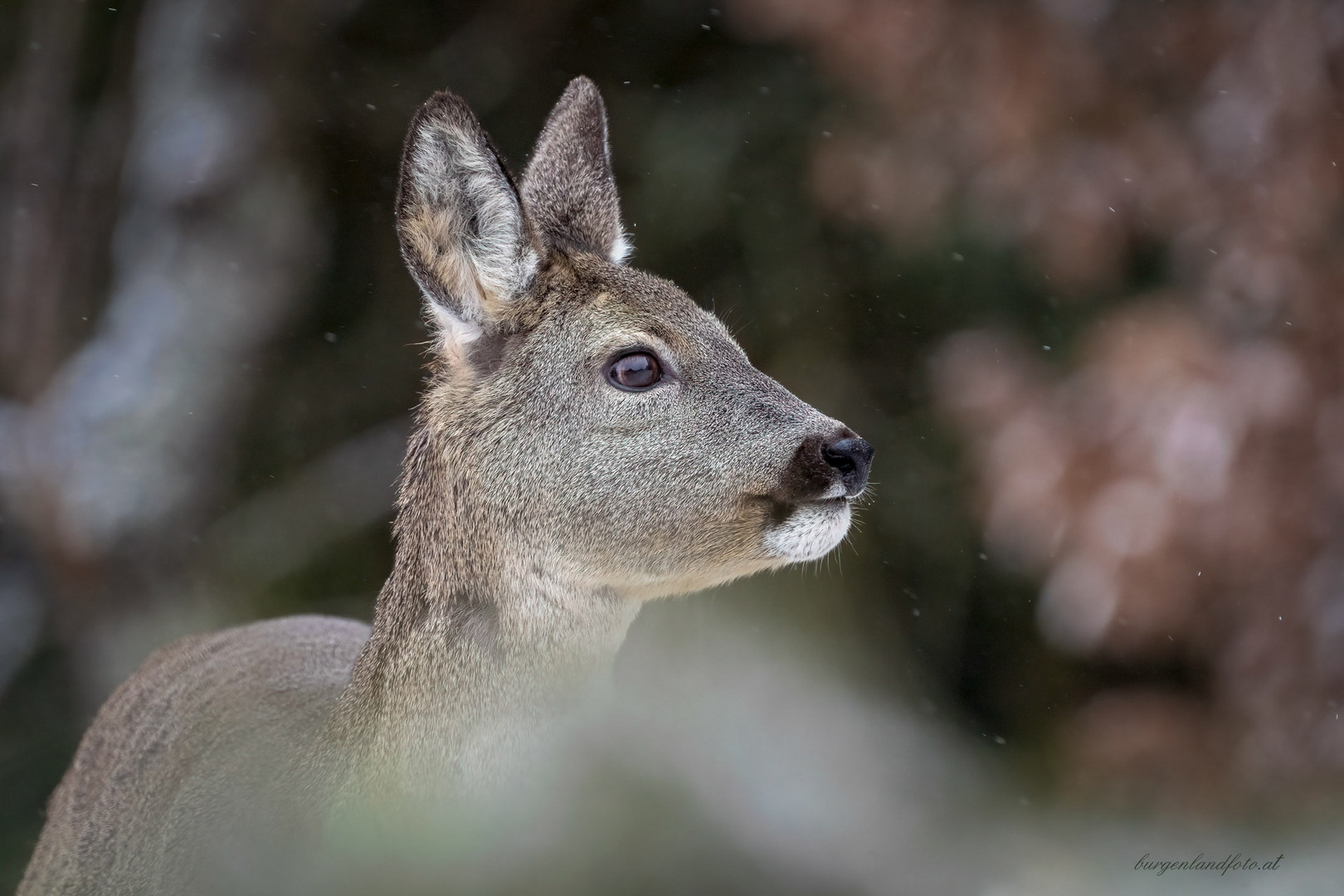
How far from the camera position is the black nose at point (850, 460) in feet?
9.15

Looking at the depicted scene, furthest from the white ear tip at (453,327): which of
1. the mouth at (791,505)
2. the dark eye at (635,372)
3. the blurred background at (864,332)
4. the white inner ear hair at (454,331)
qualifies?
the blurred background at (864,332)

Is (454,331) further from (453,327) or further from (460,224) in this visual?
(460,224)

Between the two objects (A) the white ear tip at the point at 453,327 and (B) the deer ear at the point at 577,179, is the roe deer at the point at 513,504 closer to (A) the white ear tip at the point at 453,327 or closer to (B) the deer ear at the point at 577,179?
(A) the white ear tip at the point at 453,327

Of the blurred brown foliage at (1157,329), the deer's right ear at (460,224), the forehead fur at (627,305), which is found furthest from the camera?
the blurred brown foliage at (1157,329)

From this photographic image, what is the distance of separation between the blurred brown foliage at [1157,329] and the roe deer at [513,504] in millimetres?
2992

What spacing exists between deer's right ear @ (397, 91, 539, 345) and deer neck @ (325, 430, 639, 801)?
433 millimetres

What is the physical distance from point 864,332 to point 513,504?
370 centimetres

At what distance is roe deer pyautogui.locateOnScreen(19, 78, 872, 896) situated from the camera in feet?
9.25

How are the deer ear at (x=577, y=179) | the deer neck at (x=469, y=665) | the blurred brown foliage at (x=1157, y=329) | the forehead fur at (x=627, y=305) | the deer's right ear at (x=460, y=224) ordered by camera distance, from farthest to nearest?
the blurred brown foliage at (x=1157, y=329)
the deer ear at (x=577, y=179)
the forehead fur at (x=627, y=305)
the deer's right ear at (x=460, y=224)
the deer neck at (x=469, y=665)

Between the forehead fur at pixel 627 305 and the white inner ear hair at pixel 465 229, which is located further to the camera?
the forehead fur at pixel 627 305

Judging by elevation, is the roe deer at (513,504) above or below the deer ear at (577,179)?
below

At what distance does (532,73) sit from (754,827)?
3994 mm

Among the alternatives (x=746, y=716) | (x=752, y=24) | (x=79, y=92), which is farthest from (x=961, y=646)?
(x=79, y=92)

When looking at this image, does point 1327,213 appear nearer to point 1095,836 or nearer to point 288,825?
point 1095,836
